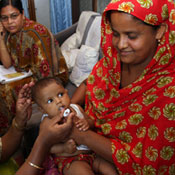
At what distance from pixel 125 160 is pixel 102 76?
1.70ft

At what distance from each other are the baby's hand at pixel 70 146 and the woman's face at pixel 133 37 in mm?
533

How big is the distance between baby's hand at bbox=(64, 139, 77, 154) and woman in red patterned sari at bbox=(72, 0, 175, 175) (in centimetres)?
3

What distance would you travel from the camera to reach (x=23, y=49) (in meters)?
2.31

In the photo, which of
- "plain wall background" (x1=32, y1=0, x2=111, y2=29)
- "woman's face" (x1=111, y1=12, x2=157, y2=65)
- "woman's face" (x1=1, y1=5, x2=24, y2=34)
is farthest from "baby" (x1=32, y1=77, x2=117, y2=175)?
"plain wall background" (x1=32, y1=0, x2=111, y2=29)

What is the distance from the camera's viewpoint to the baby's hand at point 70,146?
117cm

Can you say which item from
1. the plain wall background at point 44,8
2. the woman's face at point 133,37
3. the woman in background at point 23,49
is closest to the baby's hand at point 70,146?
the woman's face at point 133,37

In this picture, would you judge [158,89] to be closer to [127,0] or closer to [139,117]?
[139,117]

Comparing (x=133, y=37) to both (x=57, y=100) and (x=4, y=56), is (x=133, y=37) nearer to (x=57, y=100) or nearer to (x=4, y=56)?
(x=57, y=100)

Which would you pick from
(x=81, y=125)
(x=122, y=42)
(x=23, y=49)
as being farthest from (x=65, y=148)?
(x=23, y=49)

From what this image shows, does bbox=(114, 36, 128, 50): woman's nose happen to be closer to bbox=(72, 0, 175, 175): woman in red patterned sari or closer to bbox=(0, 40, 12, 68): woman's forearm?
bbox=(72, 0, 175, 175): woman in red patterned sari

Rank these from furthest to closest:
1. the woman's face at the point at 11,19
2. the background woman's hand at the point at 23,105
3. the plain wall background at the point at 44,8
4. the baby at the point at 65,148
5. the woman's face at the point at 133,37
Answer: the plain wall background at the point at 44,8
the woman's face at the point at 11,19
the background woman's hand at the point at 23,105
the baby at the point at 65,148
the woman's face at the point at 133,37

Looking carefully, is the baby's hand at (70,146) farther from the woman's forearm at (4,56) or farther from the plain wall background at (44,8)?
the plain wall background at (44,8)

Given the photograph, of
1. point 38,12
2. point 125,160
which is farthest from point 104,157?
point 38,12

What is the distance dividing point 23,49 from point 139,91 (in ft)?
5.19
